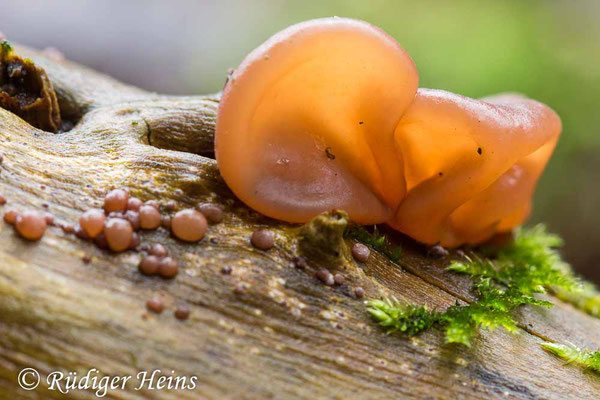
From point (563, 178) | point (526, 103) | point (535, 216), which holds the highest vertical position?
point (526, 103)

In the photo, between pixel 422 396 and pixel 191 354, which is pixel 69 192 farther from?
pixel 422 396

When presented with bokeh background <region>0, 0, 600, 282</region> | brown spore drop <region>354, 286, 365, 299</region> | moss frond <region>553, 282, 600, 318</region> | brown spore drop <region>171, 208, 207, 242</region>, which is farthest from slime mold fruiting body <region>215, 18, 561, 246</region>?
bokeh background <region>0, 0, 600, 282</region>

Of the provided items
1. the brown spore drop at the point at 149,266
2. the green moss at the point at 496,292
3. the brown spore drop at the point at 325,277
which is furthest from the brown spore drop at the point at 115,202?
the green moss at the point at 496,292

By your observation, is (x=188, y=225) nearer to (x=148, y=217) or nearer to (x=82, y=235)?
(x=148, y=217)

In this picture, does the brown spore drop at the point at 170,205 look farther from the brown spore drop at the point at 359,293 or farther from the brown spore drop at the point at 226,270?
the brown spore drop at the point at 359,293

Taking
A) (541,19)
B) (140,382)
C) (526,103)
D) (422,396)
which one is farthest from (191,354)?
(541,19)

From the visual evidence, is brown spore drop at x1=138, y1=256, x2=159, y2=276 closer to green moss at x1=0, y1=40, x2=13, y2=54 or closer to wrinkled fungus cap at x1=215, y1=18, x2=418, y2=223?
wrinkled fungus cap at x1=215, y1=18, x2=418, y2=223

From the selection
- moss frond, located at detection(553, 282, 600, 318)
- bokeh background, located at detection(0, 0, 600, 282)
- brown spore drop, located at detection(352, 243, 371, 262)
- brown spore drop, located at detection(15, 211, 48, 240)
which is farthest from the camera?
bokeh background, located at detection(0, 0, 600, 282)
